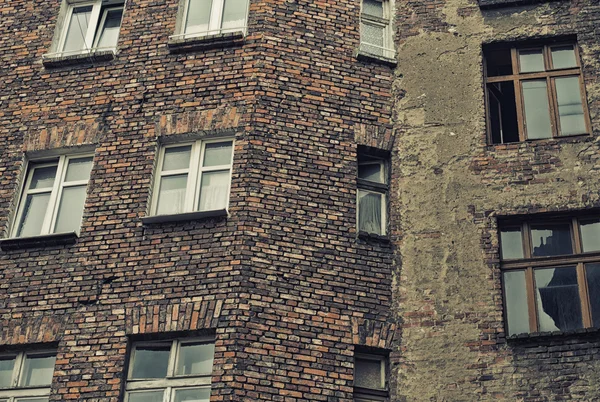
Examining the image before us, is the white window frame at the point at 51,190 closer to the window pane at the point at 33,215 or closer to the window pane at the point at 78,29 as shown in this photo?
the window pane at the point at 33,215

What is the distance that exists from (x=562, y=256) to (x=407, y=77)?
4.10m

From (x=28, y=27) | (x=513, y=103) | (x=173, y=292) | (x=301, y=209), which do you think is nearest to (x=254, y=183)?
(x=301, y=209)

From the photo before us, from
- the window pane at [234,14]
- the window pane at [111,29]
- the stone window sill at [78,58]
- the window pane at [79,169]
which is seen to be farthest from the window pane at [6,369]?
the window pane at [234,14]

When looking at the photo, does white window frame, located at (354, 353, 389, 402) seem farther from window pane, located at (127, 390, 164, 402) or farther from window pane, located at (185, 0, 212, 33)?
window pane, located at (185, 0, 212, 33)

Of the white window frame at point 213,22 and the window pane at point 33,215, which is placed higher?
the white window frame at point 213,22

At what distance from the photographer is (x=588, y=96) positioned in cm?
1620

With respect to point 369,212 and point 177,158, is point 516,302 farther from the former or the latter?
point 177,158

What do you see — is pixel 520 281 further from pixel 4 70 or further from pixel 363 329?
pixel 4 70

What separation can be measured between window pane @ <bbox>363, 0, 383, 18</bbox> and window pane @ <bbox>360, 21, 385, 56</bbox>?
294mm

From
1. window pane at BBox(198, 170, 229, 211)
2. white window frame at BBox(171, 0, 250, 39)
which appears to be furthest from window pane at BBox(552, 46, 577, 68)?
window pane at BBox(198, 170, 229, 211)

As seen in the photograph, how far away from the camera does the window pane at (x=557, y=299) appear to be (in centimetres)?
1435

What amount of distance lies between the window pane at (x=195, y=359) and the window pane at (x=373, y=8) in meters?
6.96

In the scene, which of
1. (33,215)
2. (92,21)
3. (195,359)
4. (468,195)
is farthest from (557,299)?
(92,21)

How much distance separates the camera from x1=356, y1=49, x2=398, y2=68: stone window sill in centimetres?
1717
